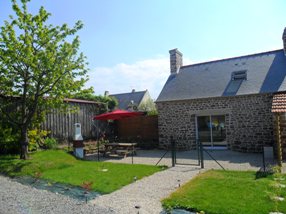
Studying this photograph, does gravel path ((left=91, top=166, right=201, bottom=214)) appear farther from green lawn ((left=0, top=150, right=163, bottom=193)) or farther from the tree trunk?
the tree trunk

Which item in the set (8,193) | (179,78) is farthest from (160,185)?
Result: (179,78)

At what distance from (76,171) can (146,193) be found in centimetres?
395

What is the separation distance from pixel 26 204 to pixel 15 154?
797 centimetres

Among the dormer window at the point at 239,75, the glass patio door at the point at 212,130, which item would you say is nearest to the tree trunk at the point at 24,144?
the glass patio door at the point at 212,130

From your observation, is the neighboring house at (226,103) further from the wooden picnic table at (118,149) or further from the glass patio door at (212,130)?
the wooden picnic table at (118,149)

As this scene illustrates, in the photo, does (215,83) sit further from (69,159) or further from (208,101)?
(69,159)

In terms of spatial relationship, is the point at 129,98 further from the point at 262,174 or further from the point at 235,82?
the point at 262,174

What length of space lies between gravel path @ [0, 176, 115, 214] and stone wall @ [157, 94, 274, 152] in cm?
1060

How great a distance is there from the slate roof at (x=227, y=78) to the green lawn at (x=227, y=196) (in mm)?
7656


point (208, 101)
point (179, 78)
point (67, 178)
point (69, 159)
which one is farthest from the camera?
point (179, 78)

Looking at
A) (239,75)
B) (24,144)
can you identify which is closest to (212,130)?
(239,75)

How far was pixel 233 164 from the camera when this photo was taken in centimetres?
1099

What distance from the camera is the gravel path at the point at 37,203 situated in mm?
5789

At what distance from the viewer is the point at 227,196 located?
6.32m
